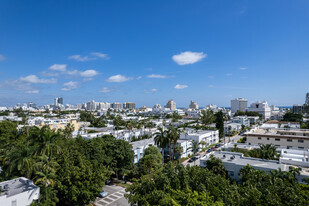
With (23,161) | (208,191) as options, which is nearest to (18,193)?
(23,161)

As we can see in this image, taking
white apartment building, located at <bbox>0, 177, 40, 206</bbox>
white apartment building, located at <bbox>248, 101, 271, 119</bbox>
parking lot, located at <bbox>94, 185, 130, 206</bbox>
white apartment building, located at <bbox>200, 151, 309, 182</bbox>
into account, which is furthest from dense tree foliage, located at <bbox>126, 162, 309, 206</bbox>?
white apartment building, located at <bbox>248, 101, 271, 119</bbox>

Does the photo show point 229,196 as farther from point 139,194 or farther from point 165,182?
point 139,194

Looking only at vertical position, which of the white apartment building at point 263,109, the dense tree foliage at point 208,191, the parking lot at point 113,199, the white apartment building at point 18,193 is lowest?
the parking lot at point 113,199

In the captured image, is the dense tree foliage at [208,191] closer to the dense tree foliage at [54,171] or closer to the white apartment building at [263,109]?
the dense tree foliage at [54,171]

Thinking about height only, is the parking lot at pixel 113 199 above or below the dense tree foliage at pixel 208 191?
below

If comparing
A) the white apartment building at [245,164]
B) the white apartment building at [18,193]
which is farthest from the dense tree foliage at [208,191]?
the white apartment building at [18,193]

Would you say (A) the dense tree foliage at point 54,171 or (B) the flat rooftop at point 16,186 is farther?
(A) the dense tree foliage at point 54,171

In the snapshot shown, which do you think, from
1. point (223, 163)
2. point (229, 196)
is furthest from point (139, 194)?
point (223, 163)
